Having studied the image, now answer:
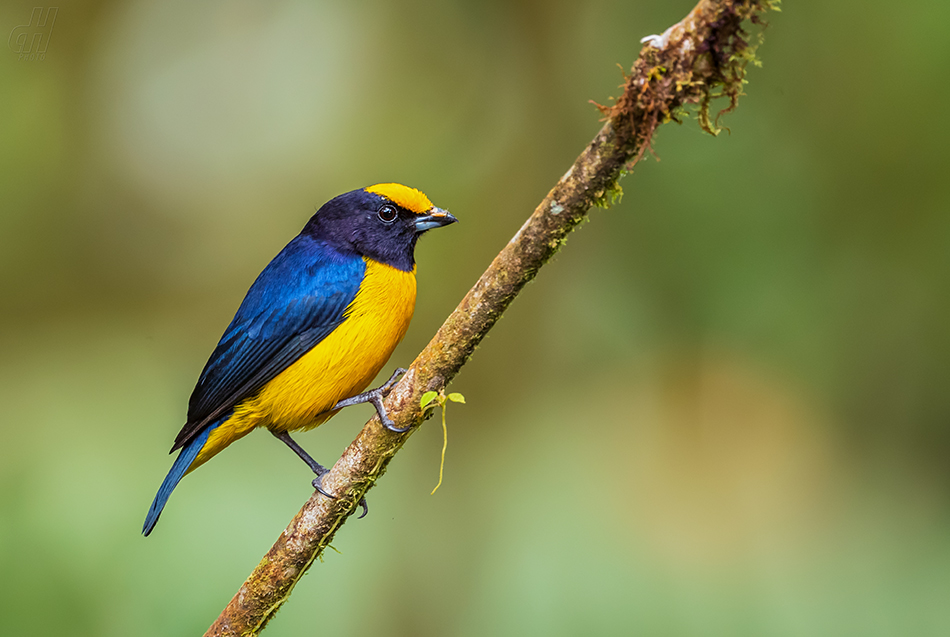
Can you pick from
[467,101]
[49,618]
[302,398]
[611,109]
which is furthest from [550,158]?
[49,618]

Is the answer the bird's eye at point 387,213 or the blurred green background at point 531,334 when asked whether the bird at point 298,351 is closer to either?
the bird's eye at point 387,213

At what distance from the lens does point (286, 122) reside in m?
5.99

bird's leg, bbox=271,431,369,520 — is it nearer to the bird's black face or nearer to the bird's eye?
the bird's black face

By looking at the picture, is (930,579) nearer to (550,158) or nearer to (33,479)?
(550,158)

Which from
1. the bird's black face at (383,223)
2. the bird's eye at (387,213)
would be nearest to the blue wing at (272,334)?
the bird's black face at (383,223)

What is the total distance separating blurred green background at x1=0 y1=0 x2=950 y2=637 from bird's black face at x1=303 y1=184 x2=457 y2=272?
84.9 inches

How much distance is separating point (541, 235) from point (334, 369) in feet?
3.96

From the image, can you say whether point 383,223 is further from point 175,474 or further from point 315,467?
point 175,474

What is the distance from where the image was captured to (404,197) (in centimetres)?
313

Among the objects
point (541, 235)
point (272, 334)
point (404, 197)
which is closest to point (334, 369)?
point (272, 334)

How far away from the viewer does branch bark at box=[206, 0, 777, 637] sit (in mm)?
1688

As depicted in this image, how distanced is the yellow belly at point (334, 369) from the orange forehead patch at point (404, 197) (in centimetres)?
35

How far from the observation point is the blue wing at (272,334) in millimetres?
2844

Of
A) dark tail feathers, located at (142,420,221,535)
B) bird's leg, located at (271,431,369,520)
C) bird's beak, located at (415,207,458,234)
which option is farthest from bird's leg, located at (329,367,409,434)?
bird's beak, located at (415,207,458,234)
